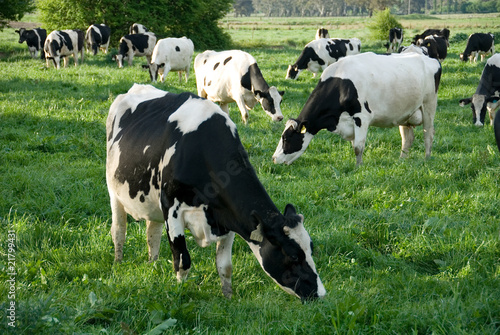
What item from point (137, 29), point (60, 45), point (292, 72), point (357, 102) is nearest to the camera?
point (357, 102)

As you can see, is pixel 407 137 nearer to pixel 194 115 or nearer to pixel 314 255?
pixel 314 255

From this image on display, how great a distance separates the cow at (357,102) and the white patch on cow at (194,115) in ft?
14.0

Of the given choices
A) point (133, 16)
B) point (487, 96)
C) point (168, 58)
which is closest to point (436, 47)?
point (487, 96)

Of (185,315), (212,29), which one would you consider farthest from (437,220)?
(212,29)

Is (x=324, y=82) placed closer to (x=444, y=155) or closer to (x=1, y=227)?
(x=444, y=155)

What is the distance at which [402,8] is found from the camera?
132375mm

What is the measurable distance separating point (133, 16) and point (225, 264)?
29.0 metres

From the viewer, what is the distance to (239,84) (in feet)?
38.8

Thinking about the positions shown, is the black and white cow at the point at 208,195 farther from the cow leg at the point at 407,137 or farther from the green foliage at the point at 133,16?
the green foliage at the point at 133,16

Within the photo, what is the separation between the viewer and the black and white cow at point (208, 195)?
394 cm

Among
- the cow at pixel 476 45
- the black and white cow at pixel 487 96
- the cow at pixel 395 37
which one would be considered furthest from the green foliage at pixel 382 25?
the black and white cow at pixel 487 96

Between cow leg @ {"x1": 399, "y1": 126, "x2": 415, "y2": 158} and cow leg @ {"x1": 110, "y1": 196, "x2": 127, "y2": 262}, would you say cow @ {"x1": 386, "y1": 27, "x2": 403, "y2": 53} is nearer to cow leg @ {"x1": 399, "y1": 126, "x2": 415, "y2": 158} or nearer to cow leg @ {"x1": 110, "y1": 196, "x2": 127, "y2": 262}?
cow leg @ {"x1": 399, "y1": 126, "x2": 415, "y2": 158}

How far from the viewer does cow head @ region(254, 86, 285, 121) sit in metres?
11.7

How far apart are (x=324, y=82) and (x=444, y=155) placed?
2451 mm
